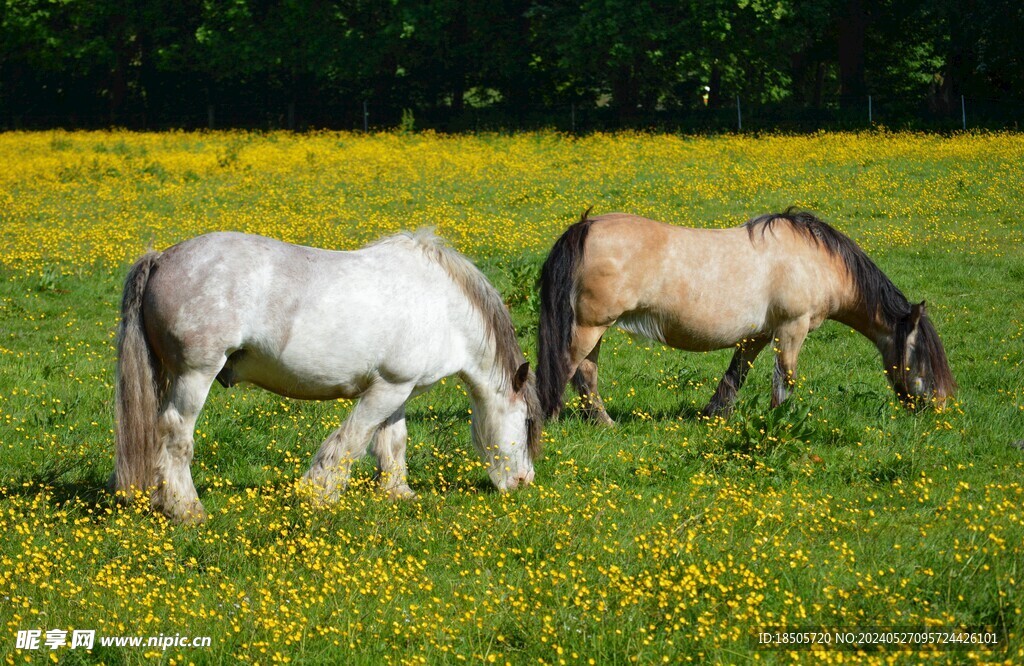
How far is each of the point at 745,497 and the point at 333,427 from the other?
3132 millimetres

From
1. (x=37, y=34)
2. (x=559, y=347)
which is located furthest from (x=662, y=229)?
(x=37, y=34)

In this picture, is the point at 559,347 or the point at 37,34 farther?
the point at 37,34

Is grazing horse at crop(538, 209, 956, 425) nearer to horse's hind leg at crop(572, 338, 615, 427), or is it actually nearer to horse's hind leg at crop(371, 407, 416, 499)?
horse's hind leg at crop(572, 338, 615, 427)

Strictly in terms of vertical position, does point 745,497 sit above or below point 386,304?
below

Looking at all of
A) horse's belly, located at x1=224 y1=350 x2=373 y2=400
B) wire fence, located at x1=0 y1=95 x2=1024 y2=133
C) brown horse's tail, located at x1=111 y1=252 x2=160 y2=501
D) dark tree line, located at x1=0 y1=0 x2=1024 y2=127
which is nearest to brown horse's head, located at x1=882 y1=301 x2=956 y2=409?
horse's belly, located at x1=224 y1=350 x2=373 y2=400

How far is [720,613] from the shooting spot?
503 centimetres

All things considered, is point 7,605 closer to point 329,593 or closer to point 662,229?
point 329,593

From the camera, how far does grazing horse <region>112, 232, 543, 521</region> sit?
5.96 meters

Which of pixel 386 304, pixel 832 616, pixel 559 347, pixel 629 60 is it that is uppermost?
pixel 629 60

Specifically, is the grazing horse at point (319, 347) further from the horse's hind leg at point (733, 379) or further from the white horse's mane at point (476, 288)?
the horse's hind leg at point (733, 379)

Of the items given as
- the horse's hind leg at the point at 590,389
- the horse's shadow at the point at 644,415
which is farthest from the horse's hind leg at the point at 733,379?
the horse's hind leg at the point at 590,389

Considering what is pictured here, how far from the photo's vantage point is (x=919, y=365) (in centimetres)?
848

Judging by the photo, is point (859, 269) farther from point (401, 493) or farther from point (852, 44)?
A: point (852, 44)

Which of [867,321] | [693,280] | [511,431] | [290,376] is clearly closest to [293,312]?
[290,376]
